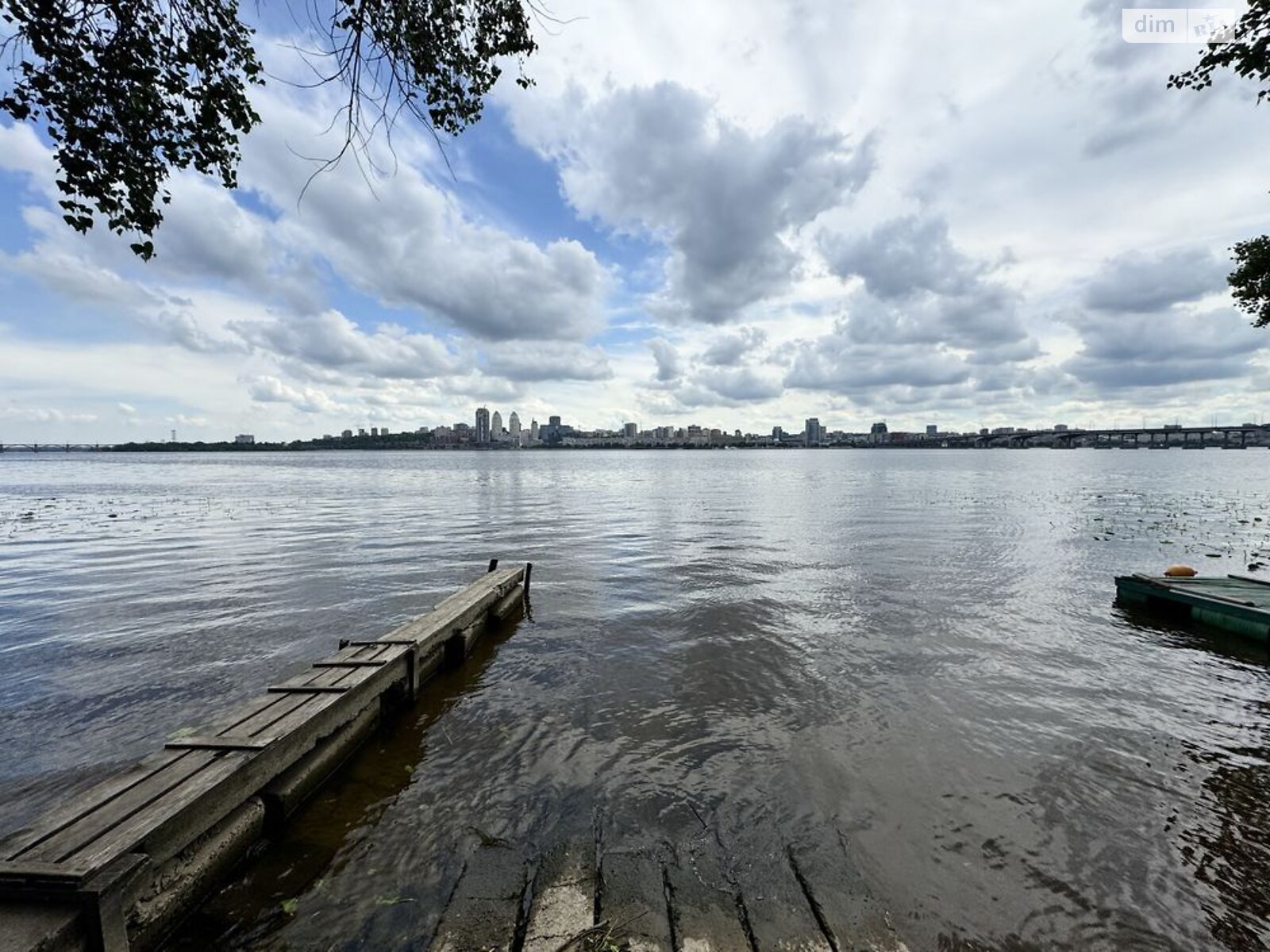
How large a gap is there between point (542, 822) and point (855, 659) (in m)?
8.63

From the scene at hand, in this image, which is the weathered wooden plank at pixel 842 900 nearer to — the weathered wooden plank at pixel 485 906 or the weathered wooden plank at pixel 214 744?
the weathered wooden plank at pixel 485 906

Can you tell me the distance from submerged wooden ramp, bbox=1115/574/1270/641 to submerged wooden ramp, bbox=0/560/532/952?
20.3 meters

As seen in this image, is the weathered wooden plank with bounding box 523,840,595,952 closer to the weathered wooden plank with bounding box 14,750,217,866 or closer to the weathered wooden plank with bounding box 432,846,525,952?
the weathered wooden plank with bounding box 432,846,525,952

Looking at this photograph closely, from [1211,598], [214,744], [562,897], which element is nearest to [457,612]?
[214,744]

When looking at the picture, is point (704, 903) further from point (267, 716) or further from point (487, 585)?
point (487, 585)

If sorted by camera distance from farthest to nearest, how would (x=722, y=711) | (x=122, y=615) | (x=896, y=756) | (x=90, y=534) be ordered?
(x=90, y=534)
(x=122, y=615)
(x=722, y=711)
(x=896, y=756)

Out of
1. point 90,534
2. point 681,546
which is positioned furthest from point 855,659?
point 90,534

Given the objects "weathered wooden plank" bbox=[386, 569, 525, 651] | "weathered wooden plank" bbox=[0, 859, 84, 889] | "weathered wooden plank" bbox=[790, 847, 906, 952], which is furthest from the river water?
"weathered wooden plank" bbox=[0, 859, 84, 889]

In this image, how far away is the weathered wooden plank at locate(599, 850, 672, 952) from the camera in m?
5.14

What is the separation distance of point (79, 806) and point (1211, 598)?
2336 centimetres

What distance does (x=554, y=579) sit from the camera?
21.9 meters

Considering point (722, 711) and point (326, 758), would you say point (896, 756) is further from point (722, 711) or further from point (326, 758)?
point (326, 758)

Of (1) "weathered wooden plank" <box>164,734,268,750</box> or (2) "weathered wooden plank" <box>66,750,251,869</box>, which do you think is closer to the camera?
(2) "weathered wooden plank" <box>66,750,251,869</box>

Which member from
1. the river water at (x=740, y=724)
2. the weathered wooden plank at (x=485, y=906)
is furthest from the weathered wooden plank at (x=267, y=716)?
the weathered wooden plank at (x=485, y=906)
